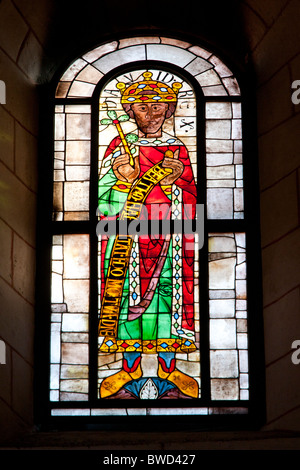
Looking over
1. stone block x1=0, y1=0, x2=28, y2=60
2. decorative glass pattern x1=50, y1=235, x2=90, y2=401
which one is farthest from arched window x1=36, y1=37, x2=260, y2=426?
stone block x1=0, y1=0, x2=28, y2=60

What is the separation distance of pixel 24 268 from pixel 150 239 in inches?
24.5

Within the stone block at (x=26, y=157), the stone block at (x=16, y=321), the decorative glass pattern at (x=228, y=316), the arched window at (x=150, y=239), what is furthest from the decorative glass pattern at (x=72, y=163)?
the decorative glass pattern at (x=228, y=316)

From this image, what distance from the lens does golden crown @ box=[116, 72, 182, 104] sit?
4934 mm

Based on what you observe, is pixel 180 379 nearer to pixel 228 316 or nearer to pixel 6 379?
pixel 228 316

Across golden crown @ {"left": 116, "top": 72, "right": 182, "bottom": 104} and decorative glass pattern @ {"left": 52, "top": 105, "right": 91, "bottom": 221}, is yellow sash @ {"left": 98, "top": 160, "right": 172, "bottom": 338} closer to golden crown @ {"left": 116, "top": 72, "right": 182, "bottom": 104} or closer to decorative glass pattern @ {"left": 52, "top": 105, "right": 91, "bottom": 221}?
decorative glass pattern @ {"left": 52, "top": 105, "right": 91, "bottom": 221}

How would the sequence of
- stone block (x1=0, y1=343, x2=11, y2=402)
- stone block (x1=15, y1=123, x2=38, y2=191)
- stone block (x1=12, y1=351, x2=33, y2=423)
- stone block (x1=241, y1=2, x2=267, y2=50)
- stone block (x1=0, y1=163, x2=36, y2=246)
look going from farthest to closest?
stone block (x1=241, y1=2, x2=267, y2=50) → stone block (x1=15, y1=123, x2=38, y2=191) → stone block (x1=0, y1=163, x2=36, y2=246) → stone block (x1=12, y1=351, x2=33, y2=423) → stone block (x1=0, y1=343, x2=11, y2=402)

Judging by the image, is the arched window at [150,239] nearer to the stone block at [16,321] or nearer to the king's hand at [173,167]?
the king's hand at [173,167]

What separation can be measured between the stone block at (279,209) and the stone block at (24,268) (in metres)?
1.10

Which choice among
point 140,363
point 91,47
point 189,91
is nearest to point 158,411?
point 140,363

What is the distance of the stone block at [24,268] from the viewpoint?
4.41m

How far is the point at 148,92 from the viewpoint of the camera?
4.96 meters

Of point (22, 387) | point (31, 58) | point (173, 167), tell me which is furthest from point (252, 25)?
point (22, 387)

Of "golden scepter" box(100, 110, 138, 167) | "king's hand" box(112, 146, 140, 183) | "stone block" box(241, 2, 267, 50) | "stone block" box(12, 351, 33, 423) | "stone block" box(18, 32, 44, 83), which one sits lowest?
"stone block" box(12, 351, 33, 423)

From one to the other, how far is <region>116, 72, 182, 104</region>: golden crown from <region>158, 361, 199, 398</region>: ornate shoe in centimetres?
136
